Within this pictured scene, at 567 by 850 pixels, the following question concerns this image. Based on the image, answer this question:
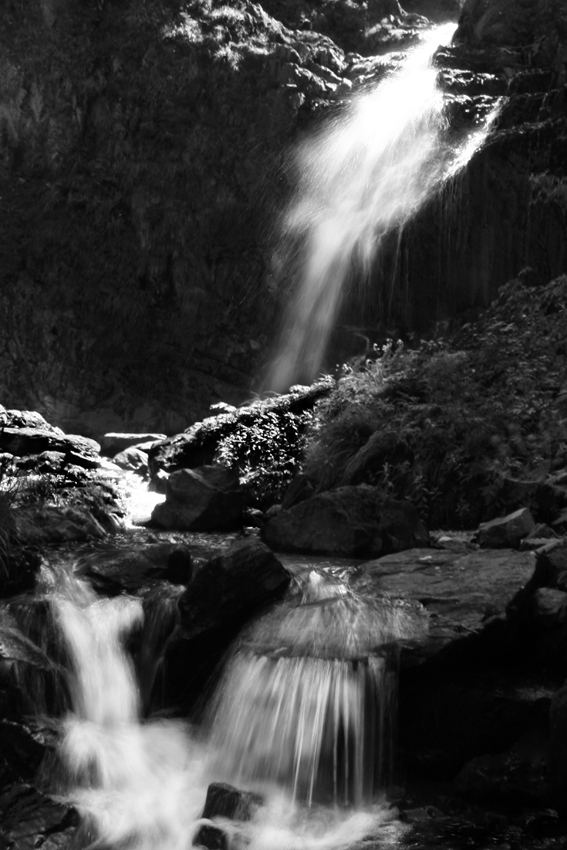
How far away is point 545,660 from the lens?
16.0 feet

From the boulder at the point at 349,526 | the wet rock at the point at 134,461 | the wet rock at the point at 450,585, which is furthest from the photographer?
the wet rock at the point at 134,461

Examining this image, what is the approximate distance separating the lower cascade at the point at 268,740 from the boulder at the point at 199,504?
303cm

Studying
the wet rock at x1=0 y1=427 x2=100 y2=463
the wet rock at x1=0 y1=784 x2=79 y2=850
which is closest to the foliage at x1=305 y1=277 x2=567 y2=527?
the wet rock at x1=0 y1=427 x2=100 y2=463

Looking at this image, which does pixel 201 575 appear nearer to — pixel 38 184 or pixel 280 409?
pixel 280 409

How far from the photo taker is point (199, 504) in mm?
8461

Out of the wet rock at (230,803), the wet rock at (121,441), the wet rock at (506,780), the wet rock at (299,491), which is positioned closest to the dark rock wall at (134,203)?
the wet rock at (121,441)

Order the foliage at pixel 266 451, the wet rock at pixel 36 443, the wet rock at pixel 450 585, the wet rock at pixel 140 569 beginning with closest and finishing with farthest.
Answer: the wet rock at pixel 450 585 < the wet rock at pixel 140 569 < the foliage at pixel 266 451 < the wet rock at pixel 36 443

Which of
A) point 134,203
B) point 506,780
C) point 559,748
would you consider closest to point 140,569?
point 506,780

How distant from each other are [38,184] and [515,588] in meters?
17.4

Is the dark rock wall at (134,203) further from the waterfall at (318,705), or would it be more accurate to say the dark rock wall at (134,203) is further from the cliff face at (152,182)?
the waterfall at (318,705)

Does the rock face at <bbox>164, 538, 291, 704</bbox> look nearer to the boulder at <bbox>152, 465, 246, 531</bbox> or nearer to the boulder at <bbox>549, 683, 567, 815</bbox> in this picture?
the boulder at <bbox>549, 683, 567, 815</bbox>

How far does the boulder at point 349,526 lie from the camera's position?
6.98 meters

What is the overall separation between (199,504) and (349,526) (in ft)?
6.41

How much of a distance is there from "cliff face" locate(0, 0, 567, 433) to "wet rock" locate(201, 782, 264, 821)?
1291 centimetres
